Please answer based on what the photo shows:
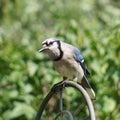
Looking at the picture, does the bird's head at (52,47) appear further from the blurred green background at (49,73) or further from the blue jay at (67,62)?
the blurred green background at (49,73)

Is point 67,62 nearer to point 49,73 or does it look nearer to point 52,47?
point 52,47

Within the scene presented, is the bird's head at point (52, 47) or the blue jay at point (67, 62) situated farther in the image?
the blue jay at point (67, 62)

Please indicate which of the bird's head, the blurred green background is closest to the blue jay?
the bird's head

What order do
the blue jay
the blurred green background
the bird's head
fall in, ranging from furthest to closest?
the blurred green background, the blue jay, the bird's head

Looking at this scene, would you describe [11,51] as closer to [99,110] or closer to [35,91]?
[35,91]

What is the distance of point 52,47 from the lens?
15.0 ft

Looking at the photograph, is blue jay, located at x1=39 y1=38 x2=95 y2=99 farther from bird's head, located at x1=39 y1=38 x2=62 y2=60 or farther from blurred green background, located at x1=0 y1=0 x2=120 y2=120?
blurred green background, located at x1=0 y1=0 x2=120 y2=120

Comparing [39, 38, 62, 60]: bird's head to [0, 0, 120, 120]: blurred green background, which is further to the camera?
[0, 0, 120, 120]: blurred green background

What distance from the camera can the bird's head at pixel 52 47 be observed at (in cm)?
445

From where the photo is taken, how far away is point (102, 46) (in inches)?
281

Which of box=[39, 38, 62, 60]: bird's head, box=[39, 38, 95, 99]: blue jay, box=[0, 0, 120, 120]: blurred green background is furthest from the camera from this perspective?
box=[0, 0, 120, 120]: blurred green background

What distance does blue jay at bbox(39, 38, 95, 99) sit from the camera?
15.3 ft

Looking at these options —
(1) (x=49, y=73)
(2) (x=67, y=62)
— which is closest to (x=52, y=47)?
(2) (x=67, y=62)

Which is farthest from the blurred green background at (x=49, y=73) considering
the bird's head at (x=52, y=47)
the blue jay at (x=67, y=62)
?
the bird's head at (x=52, y=47)
